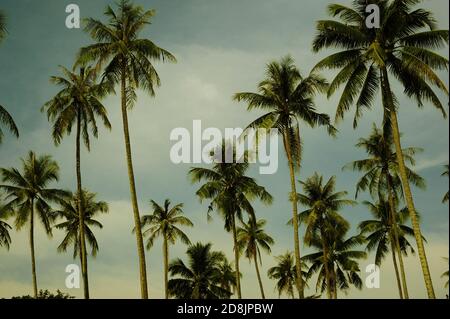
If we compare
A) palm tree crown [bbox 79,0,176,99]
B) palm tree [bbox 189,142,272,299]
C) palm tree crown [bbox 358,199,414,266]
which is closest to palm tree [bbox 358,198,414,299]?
palm tree crown [bbox 358,199,414,266]

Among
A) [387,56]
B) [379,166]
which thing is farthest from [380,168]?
[387,56]

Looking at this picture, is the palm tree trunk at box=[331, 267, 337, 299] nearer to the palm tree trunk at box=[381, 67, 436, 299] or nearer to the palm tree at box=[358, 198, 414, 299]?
the palm tree at box=[358, 198, 414, 299]

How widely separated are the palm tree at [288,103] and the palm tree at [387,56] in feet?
13.4

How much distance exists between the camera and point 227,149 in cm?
3231

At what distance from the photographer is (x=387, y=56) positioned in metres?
18.4

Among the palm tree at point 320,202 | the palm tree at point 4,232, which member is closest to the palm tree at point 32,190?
the palm tree at point 4,232

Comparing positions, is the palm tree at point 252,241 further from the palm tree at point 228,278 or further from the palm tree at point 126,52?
the palm tree at point 126,52

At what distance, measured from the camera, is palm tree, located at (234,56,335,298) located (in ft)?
77.4

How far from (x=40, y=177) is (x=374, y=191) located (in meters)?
24.9

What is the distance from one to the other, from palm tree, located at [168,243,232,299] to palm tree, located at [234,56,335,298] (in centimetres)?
2006

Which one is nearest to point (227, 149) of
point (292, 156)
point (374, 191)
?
point (292, 156)

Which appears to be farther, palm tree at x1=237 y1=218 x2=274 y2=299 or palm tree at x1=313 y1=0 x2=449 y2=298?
palm tree at x1=237 y1=218 x2=274 y2=299

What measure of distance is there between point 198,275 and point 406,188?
29.3 meters
